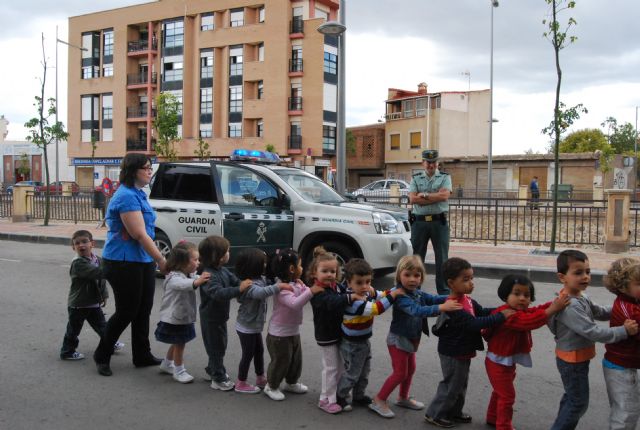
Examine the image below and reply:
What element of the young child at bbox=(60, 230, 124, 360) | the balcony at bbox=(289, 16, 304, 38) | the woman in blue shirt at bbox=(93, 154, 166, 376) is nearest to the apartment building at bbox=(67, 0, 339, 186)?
the balcony at bbox=(289, 16, 304, 38)

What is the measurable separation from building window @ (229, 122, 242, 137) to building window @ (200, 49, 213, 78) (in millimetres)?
4319

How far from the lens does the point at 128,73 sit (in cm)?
5122

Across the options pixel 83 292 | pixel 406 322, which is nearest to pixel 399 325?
pixel 406 322

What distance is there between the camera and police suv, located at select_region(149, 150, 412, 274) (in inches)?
312

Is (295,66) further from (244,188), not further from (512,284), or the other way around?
(512,284)

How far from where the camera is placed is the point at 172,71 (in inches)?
1939

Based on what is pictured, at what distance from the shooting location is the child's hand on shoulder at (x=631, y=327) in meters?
3.21

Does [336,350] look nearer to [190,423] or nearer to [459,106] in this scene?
[190,423]

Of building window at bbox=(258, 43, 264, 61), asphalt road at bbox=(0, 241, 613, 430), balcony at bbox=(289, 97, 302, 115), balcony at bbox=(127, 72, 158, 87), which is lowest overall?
asphalt road at bbox=(0, 241, 613, 430)

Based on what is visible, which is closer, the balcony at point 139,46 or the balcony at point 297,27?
the balcony at point 297,27

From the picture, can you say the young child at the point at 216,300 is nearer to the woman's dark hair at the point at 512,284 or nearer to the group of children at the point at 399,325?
the group of children at the point at 399,325

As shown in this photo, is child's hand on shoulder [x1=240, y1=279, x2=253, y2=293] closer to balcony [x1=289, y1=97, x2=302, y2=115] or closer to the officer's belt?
the officer's belt

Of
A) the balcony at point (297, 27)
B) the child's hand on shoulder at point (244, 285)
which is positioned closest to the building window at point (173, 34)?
the balcony at point (297, 27)

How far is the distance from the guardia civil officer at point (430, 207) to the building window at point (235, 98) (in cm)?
4002
